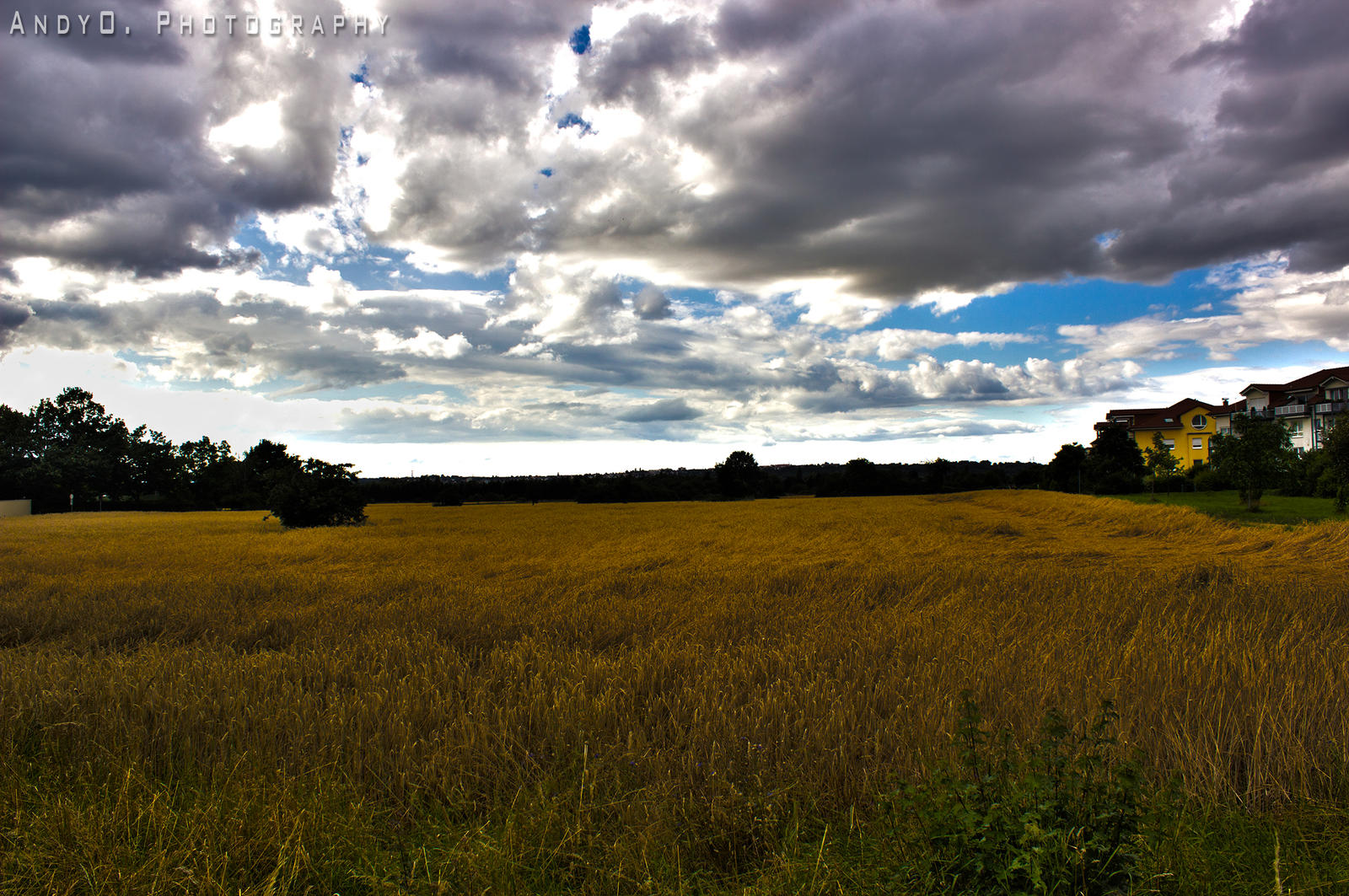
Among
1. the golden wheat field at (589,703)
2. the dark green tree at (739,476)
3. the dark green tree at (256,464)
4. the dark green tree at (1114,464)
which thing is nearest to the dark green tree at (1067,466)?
the dark green tree at (1114,464)

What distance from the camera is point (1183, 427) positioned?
81.1m

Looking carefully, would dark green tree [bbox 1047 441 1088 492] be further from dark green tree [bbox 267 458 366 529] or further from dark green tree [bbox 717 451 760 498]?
dark green tree [bbox 267 458 366 529]

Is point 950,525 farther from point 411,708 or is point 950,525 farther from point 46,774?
point 46,774

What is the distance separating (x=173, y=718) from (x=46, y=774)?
0.69 m

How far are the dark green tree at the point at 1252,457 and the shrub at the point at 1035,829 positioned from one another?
119ft

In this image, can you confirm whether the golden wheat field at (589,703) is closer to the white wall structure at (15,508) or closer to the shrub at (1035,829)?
the shrub at (1035,829)

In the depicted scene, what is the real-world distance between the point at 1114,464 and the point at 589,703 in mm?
70290

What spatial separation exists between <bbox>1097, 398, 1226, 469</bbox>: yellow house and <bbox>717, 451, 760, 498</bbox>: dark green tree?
44422mm

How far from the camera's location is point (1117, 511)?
23.2 metres

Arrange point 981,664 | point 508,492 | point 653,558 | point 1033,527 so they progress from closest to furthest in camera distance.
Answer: point 981,664, point 653,558, point 1033,527, point 508,492

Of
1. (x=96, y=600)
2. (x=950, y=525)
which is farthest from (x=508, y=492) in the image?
(x=96, y=600)

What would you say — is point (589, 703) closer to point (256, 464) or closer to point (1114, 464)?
point (1114, 464)

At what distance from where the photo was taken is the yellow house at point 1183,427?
79812 millimetres

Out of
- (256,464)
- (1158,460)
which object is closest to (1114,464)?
(1158,460)
